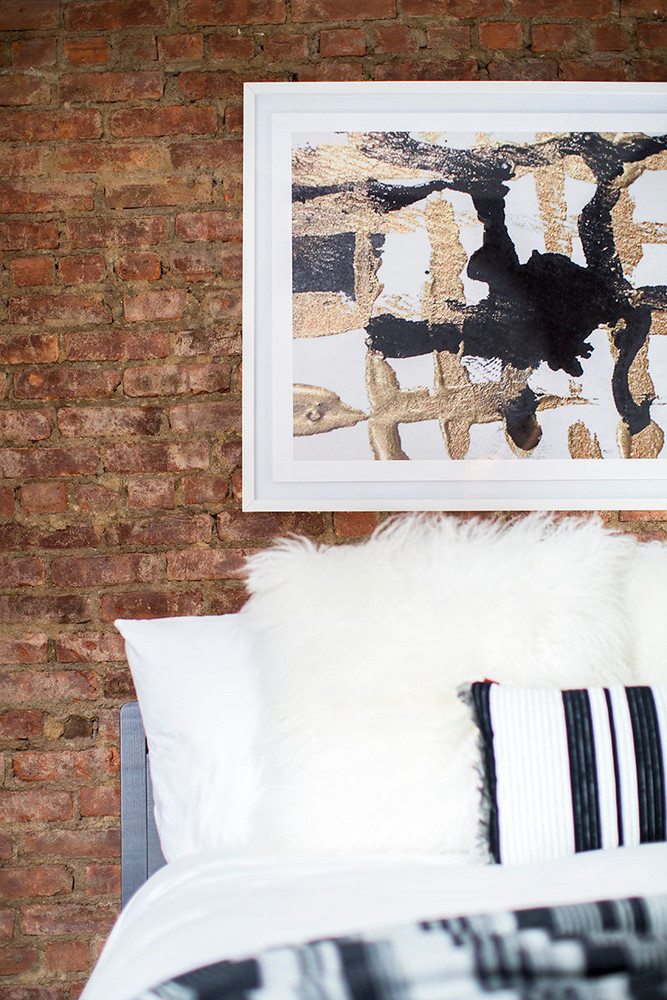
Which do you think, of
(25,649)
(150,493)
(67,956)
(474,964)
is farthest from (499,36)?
(67,956)

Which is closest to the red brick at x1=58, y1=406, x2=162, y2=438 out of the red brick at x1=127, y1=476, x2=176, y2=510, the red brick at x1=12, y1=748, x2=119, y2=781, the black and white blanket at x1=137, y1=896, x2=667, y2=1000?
the red brick at x1=127, y1=476, x2=176, y2=510

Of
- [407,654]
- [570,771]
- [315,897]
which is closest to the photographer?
[315,897]

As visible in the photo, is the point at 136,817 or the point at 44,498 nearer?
the point at 136,817

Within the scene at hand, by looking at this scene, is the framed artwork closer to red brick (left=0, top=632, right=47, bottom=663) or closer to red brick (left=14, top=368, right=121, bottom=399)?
red brick (left=14, top=368, right=121, bottom=399)

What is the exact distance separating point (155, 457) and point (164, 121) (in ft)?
2.49

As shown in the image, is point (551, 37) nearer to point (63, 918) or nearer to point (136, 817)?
point (136, 817)

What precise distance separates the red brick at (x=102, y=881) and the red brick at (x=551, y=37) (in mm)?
2048

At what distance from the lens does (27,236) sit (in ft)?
5.80

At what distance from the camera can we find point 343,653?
3.96 ft

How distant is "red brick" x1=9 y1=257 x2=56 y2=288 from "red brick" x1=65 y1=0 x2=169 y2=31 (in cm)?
54

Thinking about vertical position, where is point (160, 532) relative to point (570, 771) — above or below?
above

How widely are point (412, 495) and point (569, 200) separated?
743 millimetres

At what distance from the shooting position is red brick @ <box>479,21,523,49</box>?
5.88 feet

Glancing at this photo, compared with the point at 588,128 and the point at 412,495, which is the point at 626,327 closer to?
the point at 588,128
